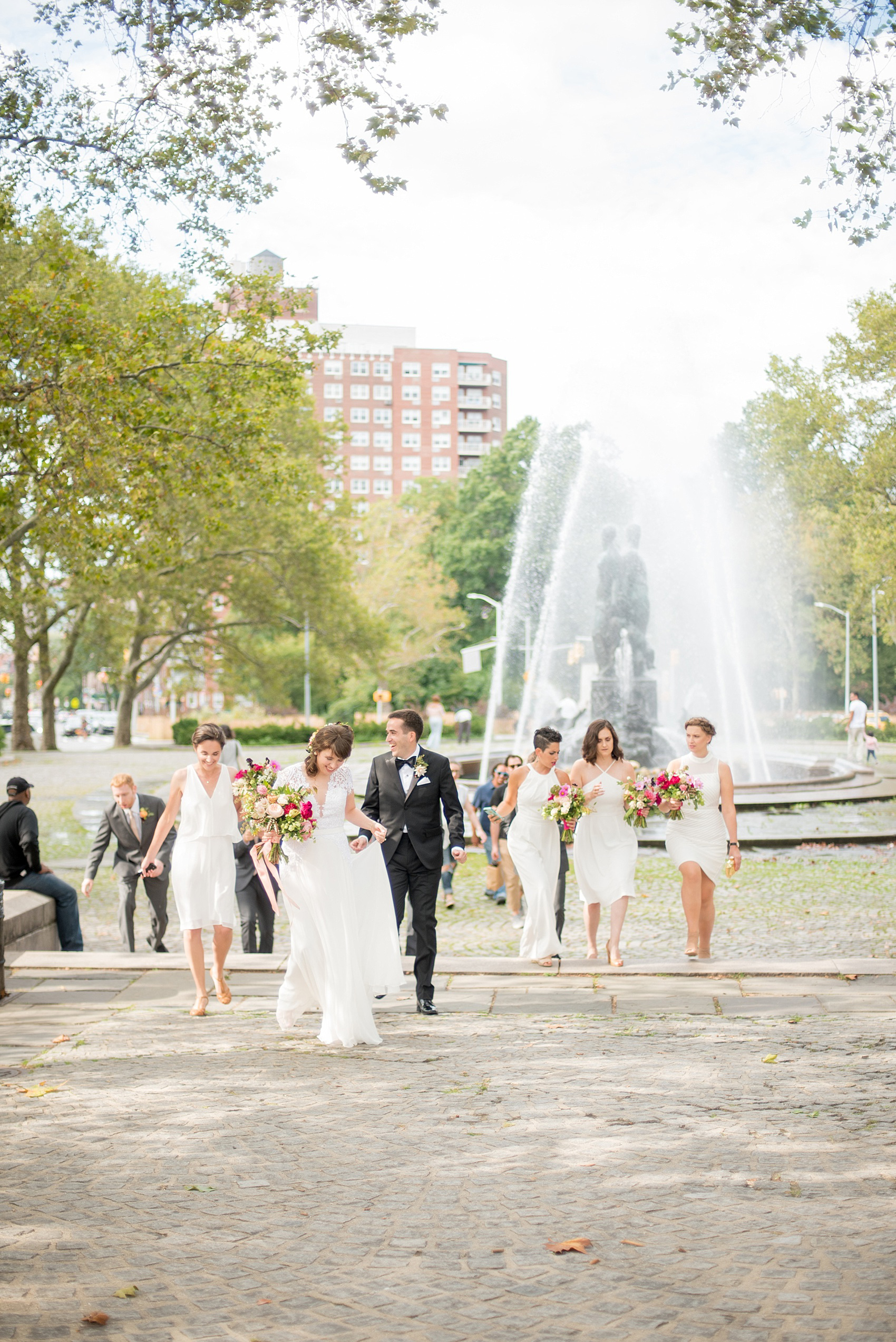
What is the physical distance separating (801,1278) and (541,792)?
6.07 metres

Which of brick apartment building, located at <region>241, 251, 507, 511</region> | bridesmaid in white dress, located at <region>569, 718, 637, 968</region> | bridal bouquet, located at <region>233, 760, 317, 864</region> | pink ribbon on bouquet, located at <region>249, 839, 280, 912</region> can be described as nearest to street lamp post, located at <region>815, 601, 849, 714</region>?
brick apartment building, located at <region>241, 251, 507, 511</region>

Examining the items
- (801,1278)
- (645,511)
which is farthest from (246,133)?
(645,511)

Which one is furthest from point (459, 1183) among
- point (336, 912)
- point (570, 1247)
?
point (336, 912)

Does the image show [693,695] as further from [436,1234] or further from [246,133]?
[436,1234]

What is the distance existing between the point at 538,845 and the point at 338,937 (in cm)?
284

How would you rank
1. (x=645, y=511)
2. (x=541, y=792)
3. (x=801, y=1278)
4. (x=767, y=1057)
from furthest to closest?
(x=645, y=511) → (x=541, y=792) → (x=767, y=1057) → (x=801, y=1278)

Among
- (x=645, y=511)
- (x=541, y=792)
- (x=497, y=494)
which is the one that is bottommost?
(x=541, y=792)

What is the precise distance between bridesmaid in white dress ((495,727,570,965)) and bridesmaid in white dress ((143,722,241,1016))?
2.39 meters

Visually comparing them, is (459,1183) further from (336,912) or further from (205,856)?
(205,856)

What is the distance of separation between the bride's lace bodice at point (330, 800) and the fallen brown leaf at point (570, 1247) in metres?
3.77

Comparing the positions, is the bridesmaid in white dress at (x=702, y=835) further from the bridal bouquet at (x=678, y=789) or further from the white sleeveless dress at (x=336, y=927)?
the white sleeveless dress at (x=336, y=927)

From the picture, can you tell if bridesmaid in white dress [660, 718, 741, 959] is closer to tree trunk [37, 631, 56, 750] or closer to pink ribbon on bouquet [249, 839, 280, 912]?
pink ribbon on bouquet [249, 839, 280, 912]

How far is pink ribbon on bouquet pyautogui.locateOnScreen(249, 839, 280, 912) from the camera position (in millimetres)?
7914

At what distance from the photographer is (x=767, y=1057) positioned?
23.1 ft
